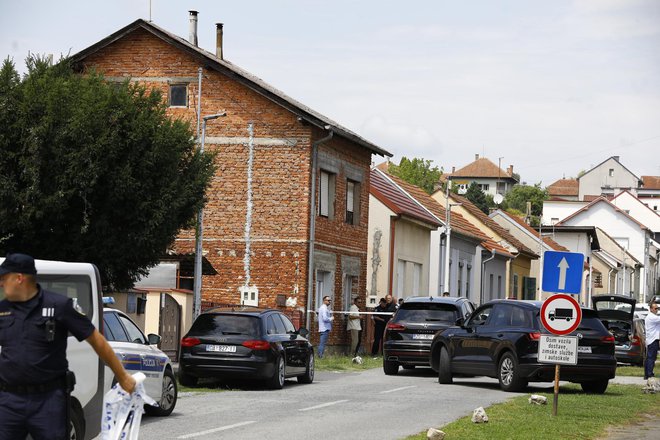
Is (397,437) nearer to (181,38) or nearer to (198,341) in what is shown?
(198,341)

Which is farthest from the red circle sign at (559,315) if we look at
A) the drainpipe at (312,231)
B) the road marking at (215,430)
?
the drainpipe at (312,231)

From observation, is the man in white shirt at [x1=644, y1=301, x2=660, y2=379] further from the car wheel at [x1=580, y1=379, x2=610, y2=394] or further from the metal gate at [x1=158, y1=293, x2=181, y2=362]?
the metal gate at [x1=158, y1=293, x2=181, y2=362]

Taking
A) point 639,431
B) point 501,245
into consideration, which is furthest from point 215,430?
point 501,245

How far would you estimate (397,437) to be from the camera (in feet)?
46.3

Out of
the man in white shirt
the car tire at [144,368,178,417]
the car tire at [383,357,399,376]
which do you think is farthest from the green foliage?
the car tire at [144,368,178,417]

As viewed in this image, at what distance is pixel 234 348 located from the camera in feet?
71.3

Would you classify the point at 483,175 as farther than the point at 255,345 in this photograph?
Yes

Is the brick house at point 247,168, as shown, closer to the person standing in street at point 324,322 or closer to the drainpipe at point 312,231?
the drainpipe at point 312,231

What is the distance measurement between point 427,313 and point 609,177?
130823 millimetres

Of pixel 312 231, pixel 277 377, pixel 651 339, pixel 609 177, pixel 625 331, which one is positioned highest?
pixel 609 177

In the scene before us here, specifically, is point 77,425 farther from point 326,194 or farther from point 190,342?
point 326,194

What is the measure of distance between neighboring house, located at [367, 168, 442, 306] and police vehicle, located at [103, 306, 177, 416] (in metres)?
26.4

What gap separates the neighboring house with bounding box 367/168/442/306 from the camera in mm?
44312

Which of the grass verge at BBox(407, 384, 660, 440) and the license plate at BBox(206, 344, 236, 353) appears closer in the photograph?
the grass verge at BBox(407, 384, 660, 440)
